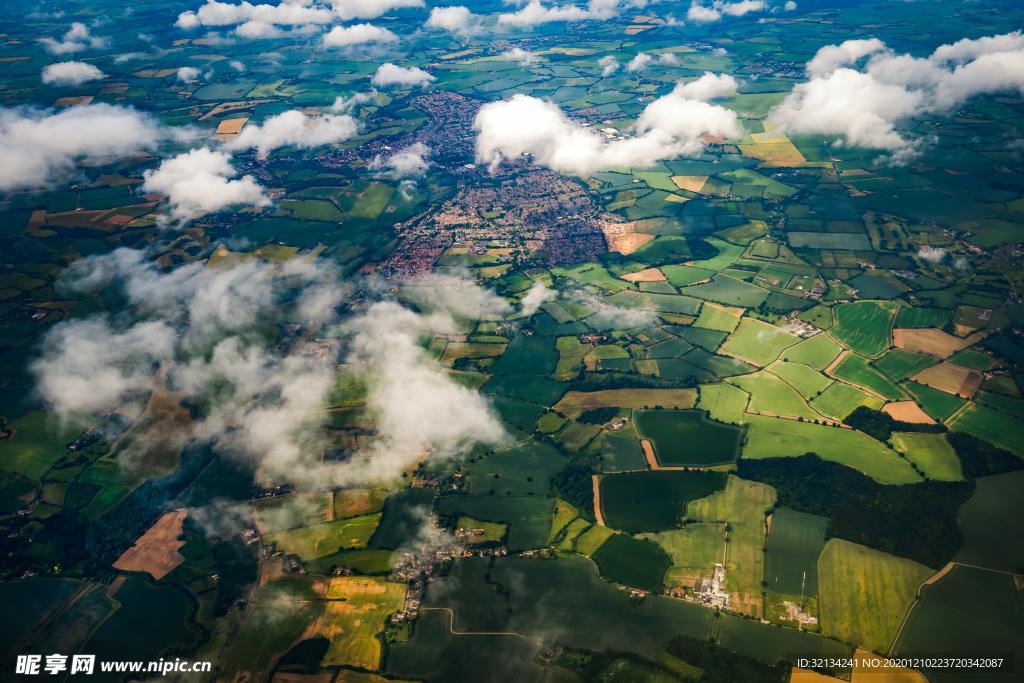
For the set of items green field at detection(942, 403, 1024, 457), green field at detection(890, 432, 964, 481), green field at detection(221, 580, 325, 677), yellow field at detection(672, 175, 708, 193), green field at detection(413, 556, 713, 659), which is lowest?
green field at detection(221, 580, 325, 677)

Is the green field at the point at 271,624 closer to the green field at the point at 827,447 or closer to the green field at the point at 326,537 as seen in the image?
the green field at the point at 326,537

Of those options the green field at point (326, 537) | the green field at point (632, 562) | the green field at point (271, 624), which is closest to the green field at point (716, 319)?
the green field at point (632, 562)

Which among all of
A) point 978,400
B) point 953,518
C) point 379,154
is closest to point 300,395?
point 953,518

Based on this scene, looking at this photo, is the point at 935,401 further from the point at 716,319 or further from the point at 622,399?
the point at 622,399

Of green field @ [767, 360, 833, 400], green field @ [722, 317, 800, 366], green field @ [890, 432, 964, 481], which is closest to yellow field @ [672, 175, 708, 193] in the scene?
green field @ [722, 317, 800, 366]

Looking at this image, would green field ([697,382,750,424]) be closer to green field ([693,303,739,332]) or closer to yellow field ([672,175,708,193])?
green field ([693,303,739,332])

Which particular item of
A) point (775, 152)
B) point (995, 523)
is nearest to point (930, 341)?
point (995, 523)
